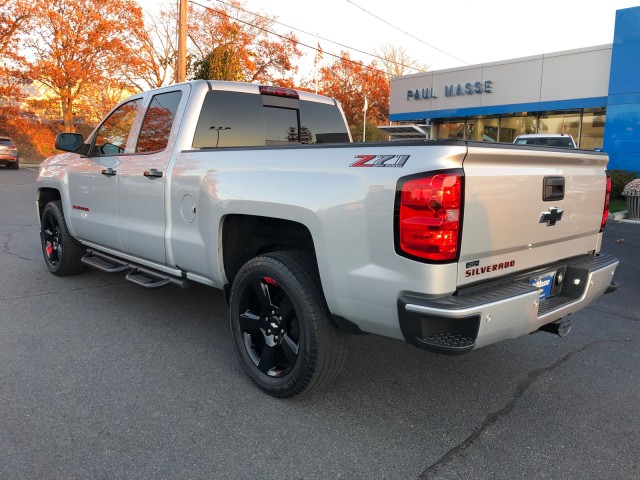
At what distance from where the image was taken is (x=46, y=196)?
6137 millimetres

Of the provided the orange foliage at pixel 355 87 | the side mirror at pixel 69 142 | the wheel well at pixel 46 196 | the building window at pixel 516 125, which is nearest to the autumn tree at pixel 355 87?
the orange foliage at pixel 355 87

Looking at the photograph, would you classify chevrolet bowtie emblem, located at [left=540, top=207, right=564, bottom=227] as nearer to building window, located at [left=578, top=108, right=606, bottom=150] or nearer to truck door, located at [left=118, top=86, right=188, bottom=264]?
truck door, located at [left=118, top=86, right=188, bottom=264]

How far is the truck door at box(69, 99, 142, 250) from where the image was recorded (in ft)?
15.0

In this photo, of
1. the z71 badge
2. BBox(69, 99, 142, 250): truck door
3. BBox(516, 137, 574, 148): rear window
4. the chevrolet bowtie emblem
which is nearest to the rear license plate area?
the chevrolet bowtie emblem

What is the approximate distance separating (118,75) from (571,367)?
119 ft

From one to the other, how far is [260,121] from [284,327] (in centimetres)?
197

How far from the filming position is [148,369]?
348 centimetres

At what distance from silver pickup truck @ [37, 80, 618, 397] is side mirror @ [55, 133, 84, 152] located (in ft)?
1.66

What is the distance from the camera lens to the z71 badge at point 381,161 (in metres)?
2.39

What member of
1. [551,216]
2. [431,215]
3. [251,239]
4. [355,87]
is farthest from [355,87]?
[431,215]

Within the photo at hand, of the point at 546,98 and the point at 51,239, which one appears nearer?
the point at 51,239

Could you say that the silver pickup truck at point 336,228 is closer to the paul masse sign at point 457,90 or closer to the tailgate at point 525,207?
the tailgate at point 525,207

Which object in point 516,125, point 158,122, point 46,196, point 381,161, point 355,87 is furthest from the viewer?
point 355,87

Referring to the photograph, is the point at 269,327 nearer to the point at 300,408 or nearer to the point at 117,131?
the point at 300,408
